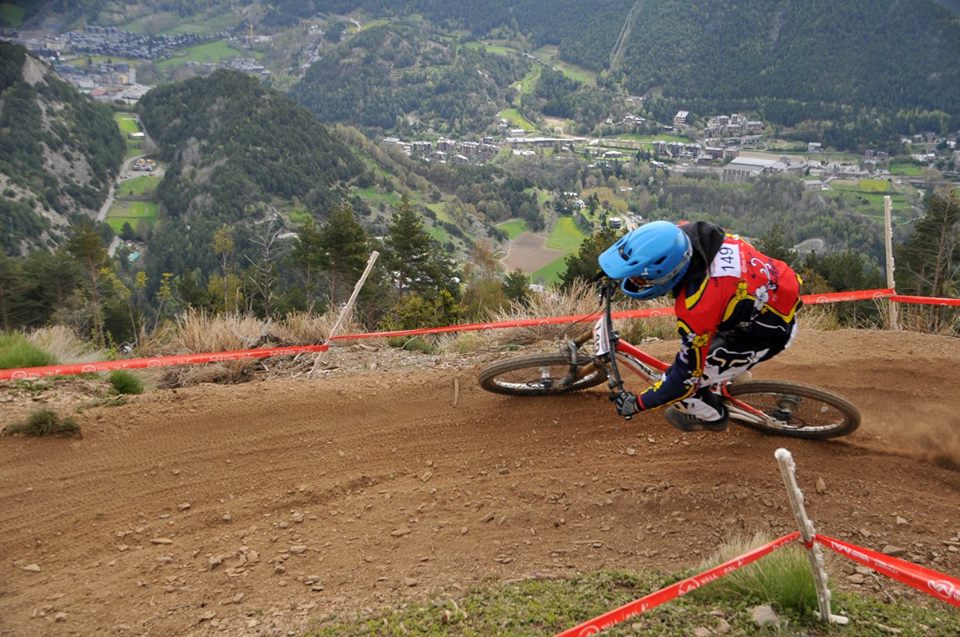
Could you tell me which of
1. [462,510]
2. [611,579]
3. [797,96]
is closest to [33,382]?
[462,510]

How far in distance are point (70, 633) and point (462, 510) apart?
2.91 meters

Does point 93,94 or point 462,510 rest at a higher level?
point 93,94

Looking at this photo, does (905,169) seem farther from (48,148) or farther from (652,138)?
(48,148)

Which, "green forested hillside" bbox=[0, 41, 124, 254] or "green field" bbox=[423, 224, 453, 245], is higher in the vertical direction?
"green forested hillside" bbox=[0, 41, 124, 254]

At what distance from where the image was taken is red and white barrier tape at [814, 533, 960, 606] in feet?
9.77

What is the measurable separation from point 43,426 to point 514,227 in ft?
360

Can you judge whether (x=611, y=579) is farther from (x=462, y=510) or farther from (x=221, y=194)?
(x=221, y=194)

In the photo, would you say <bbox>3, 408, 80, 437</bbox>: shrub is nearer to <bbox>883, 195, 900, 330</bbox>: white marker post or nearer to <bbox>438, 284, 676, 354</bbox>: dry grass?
<bbox>438, 284, 676, 354</bbox>: dry grass

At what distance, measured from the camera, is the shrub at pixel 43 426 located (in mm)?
6133

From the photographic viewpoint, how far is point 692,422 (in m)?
5.56

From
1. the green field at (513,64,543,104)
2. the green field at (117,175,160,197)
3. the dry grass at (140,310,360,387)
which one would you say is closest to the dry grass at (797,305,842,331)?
the dry grass at (140,310,360,387)

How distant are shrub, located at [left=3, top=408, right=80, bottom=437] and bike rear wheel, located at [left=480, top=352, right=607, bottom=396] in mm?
4089

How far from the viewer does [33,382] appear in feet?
24.5

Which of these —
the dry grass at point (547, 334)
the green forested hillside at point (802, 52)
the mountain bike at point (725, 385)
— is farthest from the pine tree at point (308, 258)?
the green forested hillside at point (802, 52)
